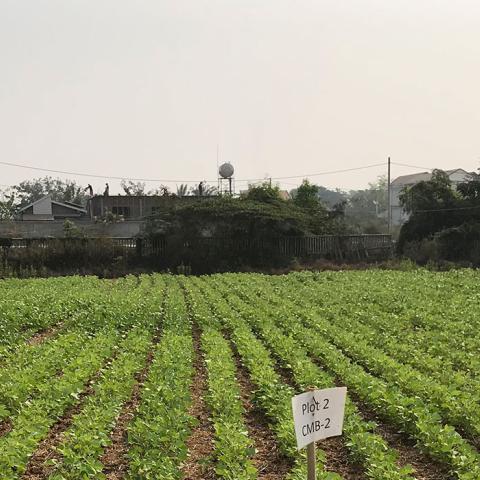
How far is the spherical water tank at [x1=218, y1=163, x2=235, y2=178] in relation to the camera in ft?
176

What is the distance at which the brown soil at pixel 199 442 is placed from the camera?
525 centimetres

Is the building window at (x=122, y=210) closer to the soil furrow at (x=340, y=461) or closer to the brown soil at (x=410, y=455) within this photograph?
the brown soil at (x=410, y=455)

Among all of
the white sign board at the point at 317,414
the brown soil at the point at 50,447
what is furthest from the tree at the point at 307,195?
the white sign board at the point at 317,414

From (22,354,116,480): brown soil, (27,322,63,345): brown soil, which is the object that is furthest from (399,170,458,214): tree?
(22,354,116,480): brown soil

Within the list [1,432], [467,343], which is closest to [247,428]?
[1,432]

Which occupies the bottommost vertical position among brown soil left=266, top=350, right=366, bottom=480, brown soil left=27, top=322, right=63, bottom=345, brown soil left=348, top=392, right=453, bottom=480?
brown soil left=27, top=322, right=63, bottom=345

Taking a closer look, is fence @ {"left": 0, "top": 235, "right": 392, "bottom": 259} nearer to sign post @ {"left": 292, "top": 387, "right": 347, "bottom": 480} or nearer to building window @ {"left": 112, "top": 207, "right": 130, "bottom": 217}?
building window @ {"left": 112, "top": 207, "right": 130, "bottom": 217}

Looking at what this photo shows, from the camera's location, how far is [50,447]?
593 cm

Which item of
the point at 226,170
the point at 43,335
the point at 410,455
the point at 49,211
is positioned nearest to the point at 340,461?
the point at 410,455

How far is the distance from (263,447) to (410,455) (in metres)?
A: 1.49

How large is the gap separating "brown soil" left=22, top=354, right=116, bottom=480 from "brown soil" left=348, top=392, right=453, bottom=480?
3.37 m

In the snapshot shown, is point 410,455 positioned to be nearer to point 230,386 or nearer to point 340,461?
point 340,461

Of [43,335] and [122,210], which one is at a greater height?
[122,210]

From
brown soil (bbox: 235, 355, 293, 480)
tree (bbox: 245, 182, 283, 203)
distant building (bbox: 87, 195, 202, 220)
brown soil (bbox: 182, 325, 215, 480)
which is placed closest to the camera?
brown soil (bbox: 182, 325, 215, 480)
